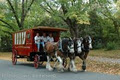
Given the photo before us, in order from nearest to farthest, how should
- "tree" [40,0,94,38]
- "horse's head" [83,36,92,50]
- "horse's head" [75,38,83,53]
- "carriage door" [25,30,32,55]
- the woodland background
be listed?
1. "horse's head" [75,38,83,53]
2. "horse's head" [83,36,92,50]
3. "carriage door" [25,30,32,55]
4. "tree" [40,0,94,38]
5. the woodland background

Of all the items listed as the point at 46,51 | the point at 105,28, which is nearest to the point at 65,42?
the point at 46,51

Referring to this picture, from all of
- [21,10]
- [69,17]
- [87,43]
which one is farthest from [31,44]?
[21,10]

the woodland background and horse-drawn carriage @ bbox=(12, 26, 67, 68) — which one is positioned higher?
the woodland background

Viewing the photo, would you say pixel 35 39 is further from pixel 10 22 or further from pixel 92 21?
pixel 92 21

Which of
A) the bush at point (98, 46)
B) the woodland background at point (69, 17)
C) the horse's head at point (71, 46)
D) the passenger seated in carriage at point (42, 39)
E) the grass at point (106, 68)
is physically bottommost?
the grass at point (106, 68)

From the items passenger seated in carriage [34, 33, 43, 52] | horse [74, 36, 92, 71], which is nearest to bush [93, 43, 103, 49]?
passenger seated in carriage [34, 33, 43, 52]

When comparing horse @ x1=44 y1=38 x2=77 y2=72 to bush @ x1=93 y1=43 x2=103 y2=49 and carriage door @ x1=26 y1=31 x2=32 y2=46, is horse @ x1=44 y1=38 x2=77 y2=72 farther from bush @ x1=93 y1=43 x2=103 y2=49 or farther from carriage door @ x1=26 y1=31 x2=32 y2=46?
bush @ x1=93 y1=43 x2=103 y2=49

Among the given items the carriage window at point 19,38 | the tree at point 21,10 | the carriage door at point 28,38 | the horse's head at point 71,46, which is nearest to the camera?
the horse's head at point 71,46

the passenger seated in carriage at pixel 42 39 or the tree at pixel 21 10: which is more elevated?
the tree at pixel 21 10

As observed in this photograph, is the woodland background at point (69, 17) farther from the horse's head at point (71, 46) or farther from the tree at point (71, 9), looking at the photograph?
the horse's head at point (71, 46)

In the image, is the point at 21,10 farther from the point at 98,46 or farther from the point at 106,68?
the point at 106,68

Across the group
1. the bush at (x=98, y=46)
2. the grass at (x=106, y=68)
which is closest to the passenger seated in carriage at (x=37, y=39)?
the grass at (x=106, y=68)

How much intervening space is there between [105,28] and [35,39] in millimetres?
23258

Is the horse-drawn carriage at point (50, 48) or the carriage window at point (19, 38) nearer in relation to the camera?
the horse-drawn carriage at point (50, 48)
